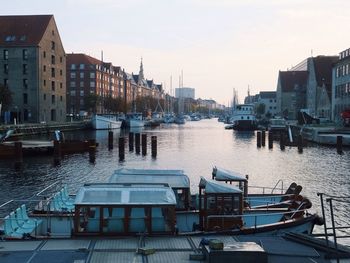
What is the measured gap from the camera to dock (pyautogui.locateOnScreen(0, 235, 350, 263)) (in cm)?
1421

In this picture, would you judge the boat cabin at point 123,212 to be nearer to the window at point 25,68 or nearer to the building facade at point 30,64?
the building facade at point 30,64

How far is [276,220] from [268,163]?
112 ft

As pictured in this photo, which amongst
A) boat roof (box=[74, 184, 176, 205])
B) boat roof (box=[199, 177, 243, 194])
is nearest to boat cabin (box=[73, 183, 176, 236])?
Answer: boat roof (box=[74, 184, 176, 205])

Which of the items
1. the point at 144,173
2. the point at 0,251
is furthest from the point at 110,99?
the point at 0,251

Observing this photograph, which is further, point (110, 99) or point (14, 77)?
point (110, 99)

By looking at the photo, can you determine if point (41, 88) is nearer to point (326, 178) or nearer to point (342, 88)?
point (342, 88)

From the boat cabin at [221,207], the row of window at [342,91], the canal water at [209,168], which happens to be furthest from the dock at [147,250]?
the row of window at [342,91]

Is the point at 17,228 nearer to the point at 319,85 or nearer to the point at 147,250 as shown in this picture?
the point at 147,250

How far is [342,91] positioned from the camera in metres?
102

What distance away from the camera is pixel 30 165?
2028 inches

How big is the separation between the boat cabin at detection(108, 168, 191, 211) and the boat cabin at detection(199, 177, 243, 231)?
2.28 m

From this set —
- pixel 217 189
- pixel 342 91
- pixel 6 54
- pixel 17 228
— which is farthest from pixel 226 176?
pixel 6 54

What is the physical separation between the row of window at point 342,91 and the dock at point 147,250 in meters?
88.5

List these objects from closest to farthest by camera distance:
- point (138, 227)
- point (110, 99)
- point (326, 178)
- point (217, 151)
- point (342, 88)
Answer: point (138, 227) < point (326, 178) < point (217, 151) < point (342, 88) < point (110, 99)
